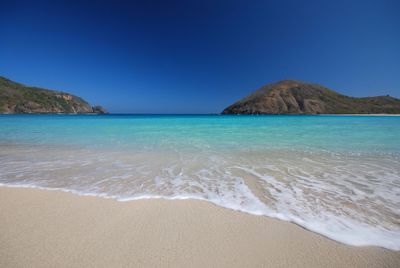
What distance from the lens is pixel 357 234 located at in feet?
7.70

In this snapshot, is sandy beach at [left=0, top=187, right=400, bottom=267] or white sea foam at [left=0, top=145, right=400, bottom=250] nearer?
sandy beach at [left=0, top=187, right=400, bottom=267]

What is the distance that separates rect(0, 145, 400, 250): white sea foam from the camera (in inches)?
107

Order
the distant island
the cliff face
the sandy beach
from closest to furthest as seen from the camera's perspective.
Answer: the sandy beach < the distant island < the cliff face

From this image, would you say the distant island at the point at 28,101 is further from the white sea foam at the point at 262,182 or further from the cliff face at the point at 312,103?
the cliff face at the point at 312,103

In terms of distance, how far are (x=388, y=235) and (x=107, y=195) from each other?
431 cm

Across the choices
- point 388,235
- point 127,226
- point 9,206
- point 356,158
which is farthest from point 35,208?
point 356,158

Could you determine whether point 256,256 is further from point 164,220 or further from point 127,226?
point 127,226

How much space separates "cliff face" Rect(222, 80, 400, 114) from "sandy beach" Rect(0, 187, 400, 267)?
135 m

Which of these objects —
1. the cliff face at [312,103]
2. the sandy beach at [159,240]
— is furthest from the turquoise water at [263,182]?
the cliff face at [312,103]

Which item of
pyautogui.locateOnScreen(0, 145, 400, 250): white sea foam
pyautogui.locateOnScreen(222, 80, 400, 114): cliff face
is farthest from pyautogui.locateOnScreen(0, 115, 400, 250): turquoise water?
pyautogui.locateOnScreen(222, 80, 400, 114): cliff face

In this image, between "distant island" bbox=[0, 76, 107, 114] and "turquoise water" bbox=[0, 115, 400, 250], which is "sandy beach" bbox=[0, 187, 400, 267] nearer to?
"turquoise water" bbox=[0, 115, 400, 250]

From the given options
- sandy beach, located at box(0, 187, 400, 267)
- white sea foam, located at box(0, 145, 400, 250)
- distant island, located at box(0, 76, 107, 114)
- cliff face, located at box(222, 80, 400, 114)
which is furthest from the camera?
cliff face, located at box(222, 80, 400, 114)

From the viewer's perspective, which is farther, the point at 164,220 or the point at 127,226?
the point at 164,220

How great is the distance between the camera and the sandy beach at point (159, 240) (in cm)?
189
